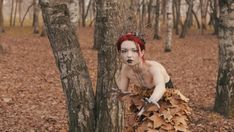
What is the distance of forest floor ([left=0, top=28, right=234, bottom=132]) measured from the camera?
28.9 ft

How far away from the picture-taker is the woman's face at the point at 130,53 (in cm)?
464

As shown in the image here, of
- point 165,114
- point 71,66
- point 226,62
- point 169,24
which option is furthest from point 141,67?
point 169,24

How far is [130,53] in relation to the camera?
464 centimetres

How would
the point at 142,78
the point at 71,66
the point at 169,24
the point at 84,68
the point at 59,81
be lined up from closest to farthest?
1. the point at 142,78
2. the point at 71,66
3. the point at 84,68
4. the point at 59,81
5. the point at 169,24

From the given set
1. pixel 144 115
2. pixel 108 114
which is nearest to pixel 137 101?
pixel 144 115

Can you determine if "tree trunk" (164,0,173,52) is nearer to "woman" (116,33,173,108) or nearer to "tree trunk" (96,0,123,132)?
"tree trunk" (96,0,123,132)

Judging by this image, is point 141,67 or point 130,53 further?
point 141,67

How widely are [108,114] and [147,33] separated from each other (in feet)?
5.19

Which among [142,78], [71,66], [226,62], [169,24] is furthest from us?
[169,24]

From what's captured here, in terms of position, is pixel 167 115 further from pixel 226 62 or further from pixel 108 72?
pixel 226 62

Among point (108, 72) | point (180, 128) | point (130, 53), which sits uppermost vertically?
point (130, 53)

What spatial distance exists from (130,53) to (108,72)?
1568mm

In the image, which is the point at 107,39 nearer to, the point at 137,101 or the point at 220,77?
the point at 137,101

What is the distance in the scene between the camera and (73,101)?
6.28 m
